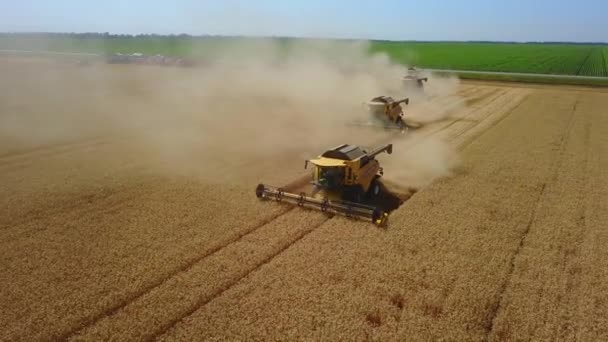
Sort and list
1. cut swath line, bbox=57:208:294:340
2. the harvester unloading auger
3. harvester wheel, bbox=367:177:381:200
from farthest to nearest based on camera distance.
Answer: harvester wheel, bbox=367:177:381:200 → the harvester unloading auger → cut swath line, bbox=57:208:294:340

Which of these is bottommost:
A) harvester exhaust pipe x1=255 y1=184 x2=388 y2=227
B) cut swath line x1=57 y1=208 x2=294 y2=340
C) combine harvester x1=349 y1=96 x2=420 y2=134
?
cut swath line x1=57 y1=208 x2=294 y2=340

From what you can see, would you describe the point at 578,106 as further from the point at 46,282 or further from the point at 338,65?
the point at 46,282

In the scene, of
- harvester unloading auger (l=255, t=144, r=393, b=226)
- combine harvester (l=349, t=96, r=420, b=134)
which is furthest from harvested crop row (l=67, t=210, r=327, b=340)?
combine harvester (l=349, t=96, r=420, b=134)

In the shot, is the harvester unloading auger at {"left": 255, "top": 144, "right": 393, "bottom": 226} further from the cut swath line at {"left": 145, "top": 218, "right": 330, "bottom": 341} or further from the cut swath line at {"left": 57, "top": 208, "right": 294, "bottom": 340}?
the cut swath line at {"left": 57, "top": 208, "right": 294, "bottom": 340}

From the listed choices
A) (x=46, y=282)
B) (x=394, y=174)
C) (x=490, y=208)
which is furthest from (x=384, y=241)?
(x=46, y=282)

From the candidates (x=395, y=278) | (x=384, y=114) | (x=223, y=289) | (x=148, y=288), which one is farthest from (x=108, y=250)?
(x=384, y=114)

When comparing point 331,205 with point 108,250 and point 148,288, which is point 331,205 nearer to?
point 148,288
